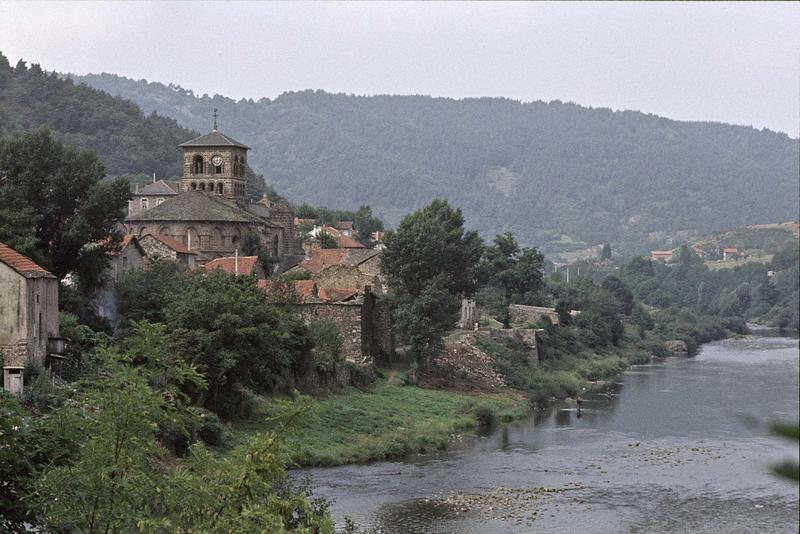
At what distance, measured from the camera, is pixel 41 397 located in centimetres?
2870

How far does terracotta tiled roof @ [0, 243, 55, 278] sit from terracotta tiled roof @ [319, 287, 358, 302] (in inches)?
805

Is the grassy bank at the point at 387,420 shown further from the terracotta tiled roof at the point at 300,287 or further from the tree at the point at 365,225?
the tree at the point at 365,225

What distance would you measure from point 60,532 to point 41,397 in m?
13.5

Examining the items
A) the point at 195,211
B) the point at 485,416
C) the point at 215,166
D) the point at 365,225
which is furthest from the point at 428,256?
the point at 365,225

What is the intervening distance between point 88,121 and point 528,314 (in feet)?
296

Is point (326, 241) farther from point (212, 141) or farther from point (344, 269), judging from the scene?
point (344, 269)

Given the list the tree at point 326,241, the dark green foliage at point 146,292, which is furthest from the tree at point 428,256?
the tree at point 326,241

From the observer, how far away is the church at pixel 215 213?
66.1 metres

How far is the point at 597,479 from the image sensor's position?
1406 inches

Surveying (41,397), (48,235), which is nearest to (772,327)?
(48,235)

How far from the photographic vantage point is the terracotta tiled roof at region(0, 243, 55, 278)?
104ft

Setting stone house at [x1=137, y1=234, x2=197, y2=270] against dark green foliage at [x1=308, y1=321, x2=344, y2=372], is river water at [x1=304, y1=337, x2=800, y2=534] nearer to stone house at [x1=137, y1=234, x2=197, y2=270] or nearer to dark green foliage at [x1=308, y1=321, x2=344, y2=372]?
dark green foliage at [x1=308, y1=321, x2=344, y2=372]

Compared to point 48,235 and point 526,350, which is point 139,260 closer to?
point 48,235

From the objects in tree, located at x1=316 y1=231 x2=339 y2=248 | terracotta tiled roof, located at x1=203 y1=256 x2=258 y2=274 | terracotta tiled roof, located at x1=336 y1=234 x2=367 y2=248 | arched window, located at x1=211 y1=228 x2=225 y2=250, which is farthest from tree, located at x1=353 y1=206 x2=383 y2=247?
terracotta tiled roof, located at x1=203 y1=256 x2=258 y2=274
